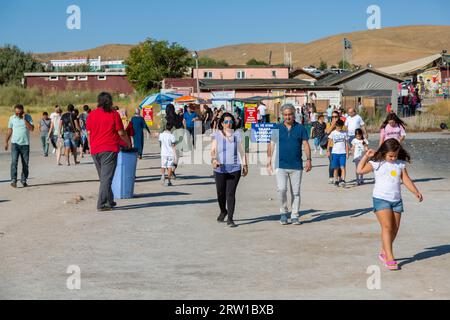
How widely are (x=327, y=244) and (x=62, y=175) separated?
11345 millimetres

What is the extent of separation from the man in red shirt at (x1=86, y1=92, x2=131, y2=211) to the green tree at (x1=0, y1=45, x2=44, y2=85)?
92.1 meters

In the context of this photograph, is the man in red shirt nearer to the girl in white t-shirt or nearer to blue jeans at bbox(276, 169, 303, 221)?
blue jeans at bbox(276, 169, 303, 221)

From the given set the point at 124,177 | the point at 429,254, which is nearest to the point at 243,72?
the point at 124,177

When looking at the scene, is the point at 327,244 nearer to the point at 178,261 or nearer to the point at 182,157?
the point at 178,261

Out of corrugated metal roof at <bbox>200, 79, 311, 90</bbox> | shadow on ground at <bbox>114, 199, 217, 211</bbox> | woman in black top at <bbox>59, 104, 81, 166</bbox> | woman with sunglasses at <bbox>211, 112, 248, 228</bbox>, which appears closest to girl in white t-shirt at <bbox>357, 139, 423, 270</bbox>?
woman with sunglasses at <bbox>211, 112, 248, 228</bbox>

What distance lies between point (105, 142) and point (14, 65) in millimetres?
95803

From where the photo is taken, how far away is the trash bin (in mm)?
15727

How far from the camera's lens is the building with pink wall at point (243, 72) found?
89.6 meters

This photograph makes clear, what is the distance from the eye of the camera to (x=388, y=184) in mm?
9484

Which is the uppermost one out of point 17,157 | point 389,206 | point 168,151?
point 168,151

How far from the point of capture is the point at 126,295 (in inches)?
311

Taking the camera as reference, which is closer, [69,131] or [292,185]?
[292,185]

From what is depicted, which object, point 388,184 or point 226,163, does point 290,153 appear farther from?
point 388,184
